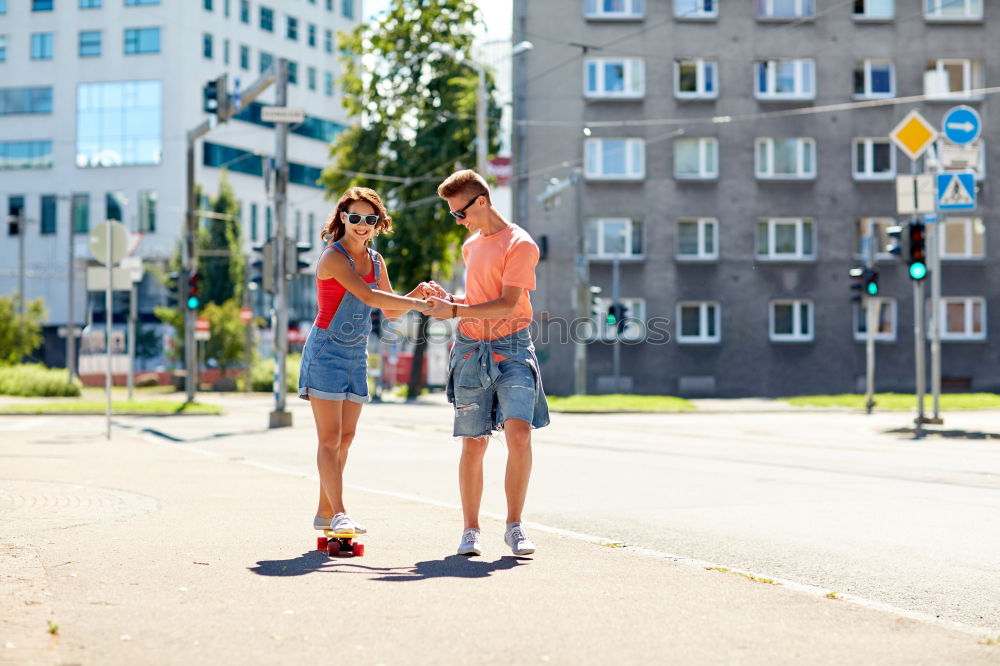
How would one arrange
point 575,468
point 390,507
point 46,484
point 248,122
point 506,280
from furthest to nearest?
point 248,122, point 575,468, point 46,484, point 390,507, point 506,280

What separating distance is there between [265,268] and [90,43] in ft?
180

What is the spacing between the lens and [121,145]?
72.1 metres

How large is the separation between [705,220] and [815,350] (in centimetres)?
555

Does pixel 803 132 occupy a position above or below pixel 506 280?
above

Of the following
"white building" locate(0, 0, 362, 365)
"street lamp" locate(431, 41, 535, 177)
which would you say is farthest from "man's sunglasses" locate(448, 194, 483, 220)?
"white building" locate(0, 0, 362, 365)

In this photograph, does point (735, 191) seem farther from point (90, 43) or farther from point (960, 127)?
point (90, 43)

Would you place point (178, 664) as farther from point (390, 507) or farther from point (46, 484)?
point (46, 484)

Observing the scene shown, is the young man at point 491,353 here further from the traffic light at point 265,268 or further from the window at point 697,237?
the window at point 697,237

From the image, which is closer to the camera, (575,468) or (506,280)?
(506,280)

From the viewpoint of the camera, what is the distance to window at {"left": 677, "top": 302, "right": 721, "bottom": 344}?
4394 centimetres

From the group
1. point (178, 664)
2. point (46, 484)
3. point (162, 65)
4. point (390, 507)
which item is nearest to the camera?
point (178, 664)

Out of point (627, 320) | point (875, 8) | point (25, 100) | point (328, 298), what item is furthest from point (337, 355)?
point (25, 100)

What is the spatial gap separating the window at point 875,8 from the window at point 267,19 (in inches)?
1703

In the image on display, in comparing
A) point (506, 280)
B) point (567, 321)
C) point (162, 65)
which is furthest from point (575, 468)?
point (162, 65)
